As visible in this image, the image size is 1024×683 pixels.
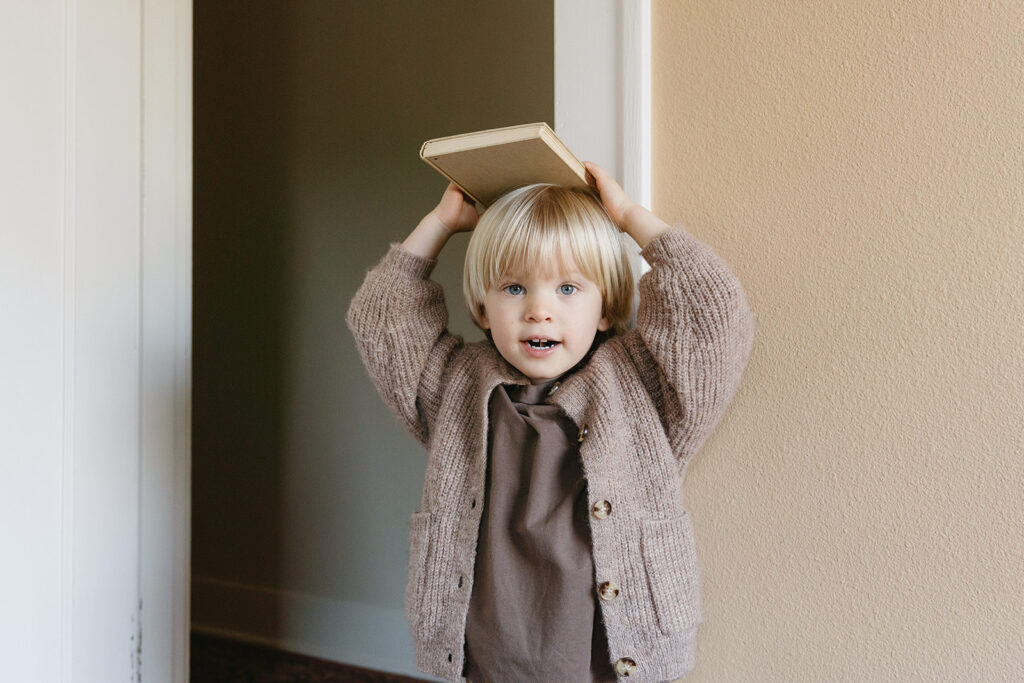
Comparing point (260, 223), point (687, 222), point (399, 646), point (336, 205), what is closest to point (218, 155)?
point (260, 223)

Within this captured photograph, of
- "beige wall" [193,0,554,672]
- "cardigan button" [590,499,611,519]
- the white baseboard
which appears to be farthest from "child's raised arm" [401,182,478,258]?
the white baseboard

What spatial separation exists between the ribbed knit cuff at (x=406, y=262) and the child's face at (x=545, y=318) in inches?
4.3

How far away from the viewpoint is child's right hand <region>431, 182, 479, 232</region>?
34.1 inches

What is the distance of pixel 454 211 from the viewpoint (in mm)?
871

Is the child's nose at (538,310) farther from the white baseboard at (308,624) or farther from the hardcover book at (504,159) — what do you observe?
the white baseboard at (308,624)

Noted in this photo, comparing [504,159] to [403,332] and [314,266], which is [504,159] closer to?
[403,332]

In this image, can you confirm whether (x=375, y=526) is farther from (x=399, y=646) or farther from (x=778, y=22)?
(x=778, y=22)

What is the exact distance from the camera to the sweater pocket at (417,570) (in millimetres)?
797

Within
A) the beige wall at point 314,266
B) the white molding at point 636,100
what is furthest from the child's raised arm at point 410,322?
the beige wall at point 314,266

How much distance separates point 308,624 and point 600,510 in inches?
64.8

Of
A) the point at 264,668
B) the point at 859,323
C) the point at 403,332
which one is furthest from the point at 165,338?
the point at 264,668

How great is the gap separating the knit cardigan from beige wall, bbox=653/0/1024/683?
0.29 feet

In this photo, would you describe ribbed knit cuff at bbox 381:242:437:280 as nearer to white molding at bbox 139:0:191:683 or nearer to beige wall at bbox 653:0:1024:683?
beige wall at bbox 653:0:1024:683

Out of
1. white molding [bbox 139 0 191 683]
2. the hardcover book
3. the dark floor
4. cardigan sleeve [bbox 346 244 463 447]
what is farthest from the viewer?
the dark floor
